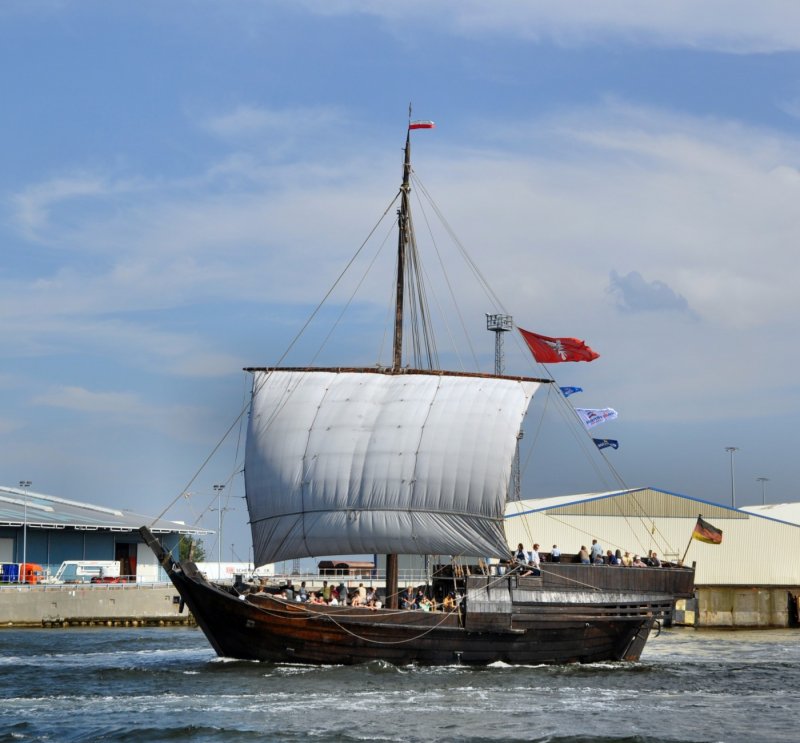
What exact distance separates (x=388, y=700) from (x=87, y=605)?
3953cm

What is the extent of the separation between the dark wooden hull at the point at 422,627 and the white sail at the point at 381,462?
3.41 m

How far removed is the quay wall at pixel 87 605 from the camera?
227 feet

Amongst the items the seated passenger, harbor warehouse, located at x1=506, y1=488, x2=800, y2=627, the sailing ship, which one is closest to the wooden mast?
the sailing ship

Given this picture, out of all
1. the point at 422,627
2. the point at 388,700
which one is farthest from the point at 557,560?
the point at 388,700

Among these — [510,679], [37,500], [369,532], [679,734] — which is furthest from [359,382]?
[37,500]

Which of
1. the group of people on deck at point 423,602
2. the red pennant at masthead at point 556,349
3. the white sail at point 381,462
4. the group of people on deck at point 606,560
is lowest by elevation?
the group of people on deck at point 423,602

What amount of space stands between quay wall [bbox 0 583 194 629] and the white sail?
22.2m

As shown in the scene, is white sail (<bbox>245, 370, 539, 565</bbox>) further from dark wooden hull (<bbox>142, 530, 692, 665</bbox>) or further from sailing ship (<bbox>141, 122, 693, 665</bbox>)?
dark wooden hull (<bbox>142, 530, 692, 665</bbox>)

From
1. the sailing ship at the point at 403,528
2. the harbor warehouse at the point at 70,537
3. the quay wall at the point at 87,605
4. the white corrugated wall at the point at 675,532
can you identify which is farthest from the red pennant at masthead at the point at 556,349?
the harbor warehouse at the point at 70,537

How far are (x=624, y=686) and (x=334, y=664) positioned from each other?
924 cm

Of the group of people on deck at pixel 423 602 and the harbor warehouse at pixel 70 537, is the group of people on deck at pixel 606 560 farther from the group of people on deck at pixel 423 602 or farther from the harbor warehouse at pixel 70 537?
the harbor warehouse at pixel 70 537

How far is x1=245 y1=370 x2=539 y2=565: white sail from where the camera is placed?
4675 centimetres

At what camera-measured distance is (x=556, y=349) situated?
1955 inches

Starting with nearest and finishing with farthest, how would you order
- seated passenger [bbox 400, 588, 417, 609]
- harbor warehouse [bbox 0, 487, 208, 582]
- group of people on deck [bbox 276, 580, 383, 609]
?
group of people on deck [bbox 276, 580, 383, 609]
seated passenger [bbox 400, 588, 417, 609]
harbor warehouse [bbox 0, 487, 208, 582]
